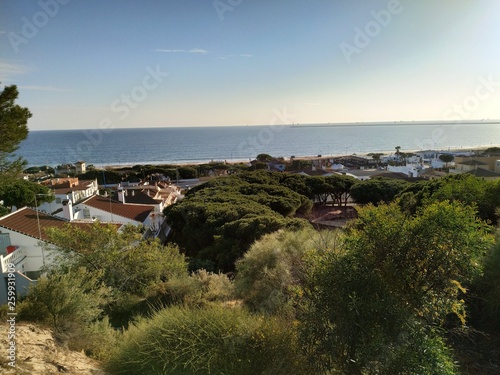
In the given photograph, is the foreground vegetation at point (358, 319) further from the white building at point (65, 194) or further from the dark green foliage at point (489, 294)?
the white building at point (65, 194)

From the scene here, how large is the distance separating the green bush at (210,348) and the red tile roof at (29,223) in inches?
351

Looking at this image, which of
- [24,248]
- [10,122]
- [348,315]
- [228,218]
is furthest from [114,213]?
[348,315]

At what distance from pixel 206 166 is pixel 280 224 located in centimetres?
5454

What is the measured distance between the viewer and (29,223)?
1363 centimetres

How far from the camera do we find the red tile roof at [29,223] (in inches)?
492

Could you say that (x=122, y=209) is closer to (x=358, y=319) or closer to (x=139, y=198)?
(x=139, y=198)

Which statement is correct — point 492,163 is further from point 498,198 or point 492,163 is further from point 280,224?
point 280,224

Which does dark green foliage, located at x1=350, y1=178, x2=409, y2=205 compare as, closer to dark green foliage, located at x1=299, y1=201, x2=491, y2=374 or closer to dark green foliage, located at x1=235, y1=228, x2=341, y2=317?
dark green foliage, located at x1=235, y1=228, x2=341, y2=317

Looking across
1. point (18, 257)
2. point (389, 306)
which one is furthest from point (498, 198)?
point (18, 257)

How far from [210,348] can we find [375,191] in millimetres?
25204

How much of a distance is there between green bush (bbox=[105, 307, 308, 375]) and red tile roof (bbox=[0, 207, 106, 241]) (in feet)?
29.2

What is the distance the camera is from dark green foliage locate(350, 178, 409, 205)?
26484 mm

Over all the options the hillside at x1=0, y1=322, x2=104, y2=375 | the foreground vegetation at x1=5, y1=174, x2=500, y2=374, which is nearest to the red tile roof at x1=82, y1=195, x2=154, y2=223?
the hillside at x1=0, y1=322, x2=104, y2=375

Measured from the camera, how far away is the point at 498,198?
13.1 meters
